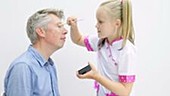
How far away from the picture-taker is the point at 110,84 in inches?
52.1

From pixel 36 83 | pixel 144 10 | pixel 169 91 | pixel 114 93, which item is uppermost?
pixel 144 10

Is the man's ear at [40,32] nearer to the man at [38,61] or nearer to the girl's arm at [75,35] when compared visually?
the man at [38,61]

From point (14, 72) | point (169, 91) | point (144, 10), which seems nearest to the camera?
point (14, 72)

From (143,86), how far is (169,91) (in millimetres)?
195

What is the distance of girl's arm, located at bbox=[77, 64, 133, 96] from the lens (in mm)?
1300

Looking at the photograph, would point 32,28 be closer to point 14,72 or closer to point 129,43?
point 14,72

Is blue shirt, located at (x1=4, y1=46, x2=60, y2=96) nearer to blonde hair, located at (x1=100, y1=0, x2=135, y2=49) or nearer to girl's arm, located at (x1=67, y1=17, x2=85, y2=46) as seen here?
girl's arm, located at (x1=67, y1=17, x2=85, y2=46)

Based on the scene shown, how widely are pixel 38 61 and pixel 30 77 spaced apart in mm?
104

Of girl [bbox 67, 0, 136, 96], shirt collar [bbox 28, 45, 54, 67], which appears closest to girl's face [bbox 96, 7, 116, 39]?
girl [bbox 67, 0, 136, 96]

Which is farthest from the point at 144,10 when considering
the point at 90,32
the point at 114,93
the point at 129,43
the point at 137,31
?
the point at 114,93

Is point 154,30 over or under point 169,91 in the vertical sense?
over

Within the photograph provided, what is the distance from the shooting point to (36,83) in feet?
4.21

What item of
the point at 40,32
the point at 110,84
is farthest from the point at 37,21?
the point at 110,84

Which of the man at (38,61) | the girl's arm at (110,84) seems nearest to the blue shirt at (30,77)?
the man at (38,61)
